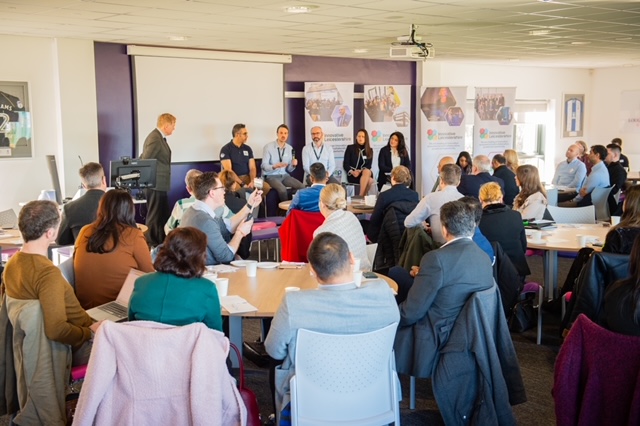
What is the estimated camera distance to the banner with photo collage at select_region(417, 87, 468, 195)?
12.6 metres

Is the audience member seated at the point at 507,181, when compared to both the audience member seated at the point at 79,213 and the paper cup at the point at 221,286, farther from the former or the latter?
the paper cup at the point at 221,286

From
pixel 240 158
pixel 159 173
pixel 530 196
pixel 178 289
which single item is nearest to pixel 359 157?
pixel 240 158

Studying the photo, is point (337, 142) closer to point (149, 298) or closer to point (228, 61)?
point (228, 61)

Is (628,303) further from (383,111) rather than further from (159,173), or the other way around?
(383,111)

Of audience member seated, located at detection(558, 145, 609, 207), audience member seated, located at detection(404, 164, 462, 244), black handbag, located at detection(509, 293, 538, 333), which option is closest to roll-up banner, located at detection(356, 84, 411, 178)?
audience member seated, located at detection(558, 145, 609, 207)

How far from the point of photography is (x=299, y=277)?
434cm

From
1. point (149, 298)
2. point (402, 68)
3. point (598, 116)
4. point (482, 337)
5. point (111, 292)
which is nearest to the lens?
point (149, 298)

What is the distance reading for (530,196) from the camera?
6707mm

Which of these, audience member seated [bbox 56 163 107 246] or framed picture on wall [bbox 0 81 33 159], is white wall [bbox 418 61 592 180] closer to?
framed picture on wall [bbox 0 81 33 159]

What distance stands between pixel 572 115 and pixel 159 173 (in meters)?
11.3

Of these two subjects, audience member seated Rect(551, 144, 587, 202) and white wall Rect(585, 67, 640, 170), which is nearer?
audience member seated Rect(551, 144, 587, 202)

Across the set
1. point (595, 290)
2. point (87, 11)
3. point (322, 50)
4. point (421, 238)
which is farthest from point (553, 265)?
point (322, 50)

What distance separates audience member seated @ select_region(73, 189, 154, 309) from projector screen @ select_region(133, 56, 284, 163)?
6.35 m

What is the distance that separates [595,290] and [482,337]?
92 cm
